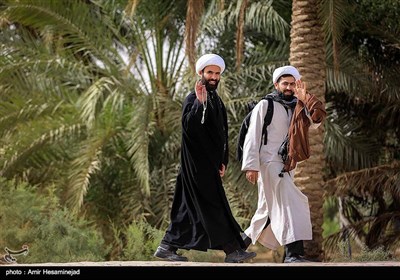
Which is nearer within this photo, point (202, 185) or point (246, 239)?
point (202, 185)

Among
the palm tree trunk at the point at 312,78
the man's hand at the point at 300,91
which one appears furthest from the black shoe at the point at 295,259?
the palm tree trunk at the point at 312,78

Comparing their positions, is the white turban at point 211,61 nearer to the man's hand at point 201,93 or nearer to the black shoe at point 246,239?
the man's hand at point 201,93

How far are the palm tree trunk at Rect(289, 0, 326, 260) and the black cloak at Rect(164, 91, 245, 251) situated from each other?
3481 millimetres

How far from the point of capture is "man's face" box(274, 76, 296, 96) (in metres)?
10.0

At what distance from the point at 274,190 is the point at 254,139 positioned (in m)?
0.51

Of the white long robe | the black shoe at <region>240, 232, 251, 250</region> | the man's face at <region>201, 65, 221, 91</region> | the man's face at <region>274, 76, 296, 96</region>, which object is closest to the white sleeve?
the white long robe

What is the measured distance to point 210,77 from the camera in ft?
32.1

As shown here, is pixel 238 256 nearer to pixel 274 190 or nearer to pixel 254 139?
pixel 274 190

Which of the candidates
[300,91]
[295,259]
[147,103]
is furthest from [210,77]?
[147,103]

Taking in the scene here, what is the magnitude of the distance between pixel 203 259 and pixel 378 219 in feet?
13.9

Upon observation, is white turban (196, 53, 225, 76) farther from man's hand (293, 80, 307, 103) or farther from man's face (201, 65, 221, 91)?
man's hand (293, 80, 307, 103)

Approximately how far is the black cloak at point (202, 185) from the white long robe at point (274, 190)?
0.30 m
